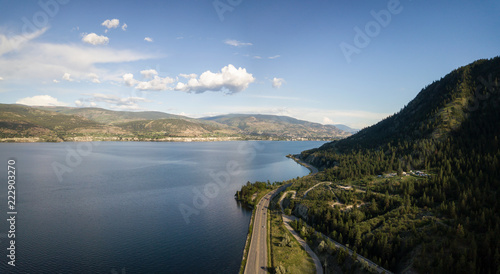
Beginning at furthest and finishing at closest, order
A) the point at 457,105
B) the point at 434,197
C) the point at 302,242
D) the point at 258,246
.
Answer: the point at 457,105 → the point at 434,197 → the point at 302,242 → the point at 258,246

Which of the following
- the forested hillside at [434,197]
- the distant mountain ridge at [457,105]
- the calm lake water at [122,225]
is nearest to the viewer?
the forested hillside at [434,197]

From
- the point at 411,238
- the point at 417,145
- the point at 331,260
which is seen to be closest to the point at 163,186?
the point at 331,260

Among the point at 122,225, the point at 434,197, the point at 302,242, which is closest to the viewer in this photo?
the point at 302,242

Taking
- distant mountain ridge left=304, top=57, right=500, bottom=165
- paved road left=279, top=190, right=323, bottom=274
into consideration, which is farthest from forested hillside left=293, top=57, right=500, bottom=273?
paved road left=279, top=190, right=323, bottom=274

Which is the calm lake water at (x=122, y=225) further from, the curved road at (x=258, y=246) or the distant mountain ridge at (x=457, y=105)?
the distant mountain ridge at (x=457, y=105)

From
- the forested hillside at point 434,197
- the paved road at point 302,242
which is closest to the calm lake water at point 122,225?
the paved road at point 302,242

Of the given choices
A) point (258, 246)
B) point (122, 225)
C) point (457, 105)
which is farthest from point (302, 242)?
point (457, 105)

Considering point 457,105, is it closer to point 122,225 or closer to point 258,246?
point 258,246

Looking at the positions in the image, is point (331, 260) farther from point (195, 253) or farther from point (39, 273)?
point (39, 273)

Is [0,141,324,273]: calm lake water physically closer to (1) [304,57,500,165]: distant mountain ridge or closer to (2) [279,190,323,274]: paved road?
(2) [279,190,323,274]: paved road
